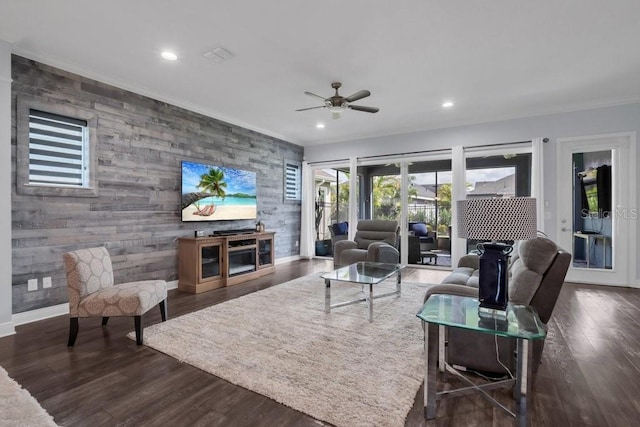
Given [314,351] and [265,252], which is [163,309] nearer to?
[314,351]

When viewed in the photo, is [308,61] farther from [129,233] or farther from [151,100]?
[129,233]

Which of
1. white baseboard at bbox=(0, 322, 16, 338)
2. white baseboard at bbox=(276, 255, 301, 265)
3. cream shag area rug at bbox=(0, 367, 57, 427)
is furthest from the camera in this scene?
white baseboard at bbox=(276, 255, 301, 265)

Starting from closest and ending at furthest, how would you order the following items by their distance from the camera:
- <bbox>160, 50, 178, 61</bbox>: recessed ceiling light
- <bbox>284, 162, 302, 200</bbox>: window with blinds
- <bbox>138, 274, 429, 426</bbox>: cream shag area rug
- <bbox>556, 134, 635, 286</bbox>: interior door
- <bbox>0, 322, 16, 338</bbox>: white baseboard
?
<bbox>138, 274, 429, 426</bbox>: cream shag area rug, <bbox>0, 322, 16, 338</bbox>: white baseboard, <bbox>160, 50, 178, 61</bbox>: recessed ceiling light, <bbox>556, 134, 635, 286</bbox>: interior door, <bbox>284, 162, 302, 200</bbox>: window with blinds

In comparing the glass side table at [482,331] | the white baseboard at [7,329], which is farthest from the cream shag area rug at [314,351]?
the white baseboard at [7,329]

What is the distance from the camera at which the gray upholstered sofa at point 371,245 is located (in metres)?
4.73

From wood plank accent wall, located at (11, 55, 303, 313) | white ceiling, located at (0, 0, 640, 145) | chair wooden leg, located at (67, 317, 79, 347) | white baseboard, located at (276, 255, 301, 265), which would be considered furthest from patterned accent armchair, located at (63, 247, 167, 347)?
white baseboard, located at (276, 255, 301, 265)

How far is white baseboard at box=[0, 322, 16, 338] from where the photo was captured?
2773mm

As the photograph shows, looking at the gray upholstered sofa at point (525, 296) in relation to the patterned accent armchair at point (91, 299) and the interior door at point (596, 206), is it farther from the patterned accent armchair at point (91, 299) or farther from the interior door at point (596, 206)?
the interior door at point (596, 206)

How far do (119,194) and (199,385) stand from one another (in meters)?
2.84

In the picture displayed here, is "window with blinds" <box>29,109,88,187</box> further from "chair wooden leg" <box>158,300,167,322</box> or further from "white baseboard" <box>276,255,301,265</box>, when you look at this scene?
"white baseboard" <box>276,255,301,265</box>

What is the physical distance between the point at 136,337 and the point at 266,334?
1.05 m

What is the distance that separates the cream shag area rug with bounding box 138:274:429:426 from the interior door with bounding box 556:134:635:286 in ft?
10.3

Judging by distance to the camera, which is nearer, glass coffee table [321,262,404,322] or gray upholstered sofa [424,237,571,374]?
gray upholstered sofa [424,237,571,374]

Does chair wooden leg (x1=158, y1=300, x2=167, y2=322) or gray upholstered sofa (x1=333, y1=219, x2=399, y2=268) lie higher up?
gray upholstered sofa (x1=333, y1=219, x2=399, y2=268)
